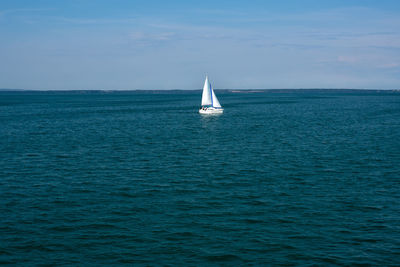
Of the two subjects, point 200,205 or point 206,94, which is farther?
point 206,94

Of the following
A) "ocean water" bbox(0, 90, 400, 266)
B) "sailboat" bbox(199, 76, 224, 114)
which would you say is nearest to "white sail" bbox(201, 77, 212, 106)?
"sailboat" bbox(199, 76, 224, 114)

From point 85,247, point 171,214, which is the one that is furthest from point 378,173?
point 85,247

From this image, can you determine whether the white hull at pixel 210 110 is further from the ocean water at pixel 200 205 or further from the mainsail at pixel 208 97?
the ocean water at pixel 200 205

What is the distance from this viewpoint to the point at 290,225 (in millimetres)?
29234

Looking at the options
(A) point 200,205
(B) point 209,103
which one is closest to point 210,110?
(B) point 209,103

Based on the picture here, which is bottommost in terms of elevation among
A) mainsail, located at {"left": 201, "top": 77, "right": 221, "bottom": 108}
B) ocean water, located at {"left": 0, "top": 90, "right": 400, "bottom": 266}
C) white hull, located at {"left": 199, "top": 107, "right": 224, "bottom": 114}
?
ocean water, located at {"left": 0, "top": 90, "right": 400, "bottom": 266}

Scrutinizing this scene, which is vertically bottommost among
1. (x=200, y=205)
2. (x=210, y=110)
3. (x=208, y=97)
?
(x=200, y=205)

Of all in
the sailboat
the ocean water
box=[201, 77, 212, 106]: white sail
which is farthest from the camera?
the sailboat

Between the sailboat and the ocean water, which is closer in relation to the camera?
the ocean water

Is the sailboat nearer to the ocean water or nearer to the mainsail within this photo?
the mainsail

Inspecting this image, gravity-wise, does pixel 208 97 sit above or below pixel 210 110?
above

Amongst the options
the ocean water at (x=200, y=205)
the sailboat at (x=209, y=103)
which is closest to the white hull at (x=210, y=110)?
the sailboat at (x=209, y=103)

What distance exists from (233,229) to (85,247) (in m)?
11.2

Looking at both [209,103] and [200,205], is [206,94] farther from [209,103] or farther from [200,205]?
[200,205]
